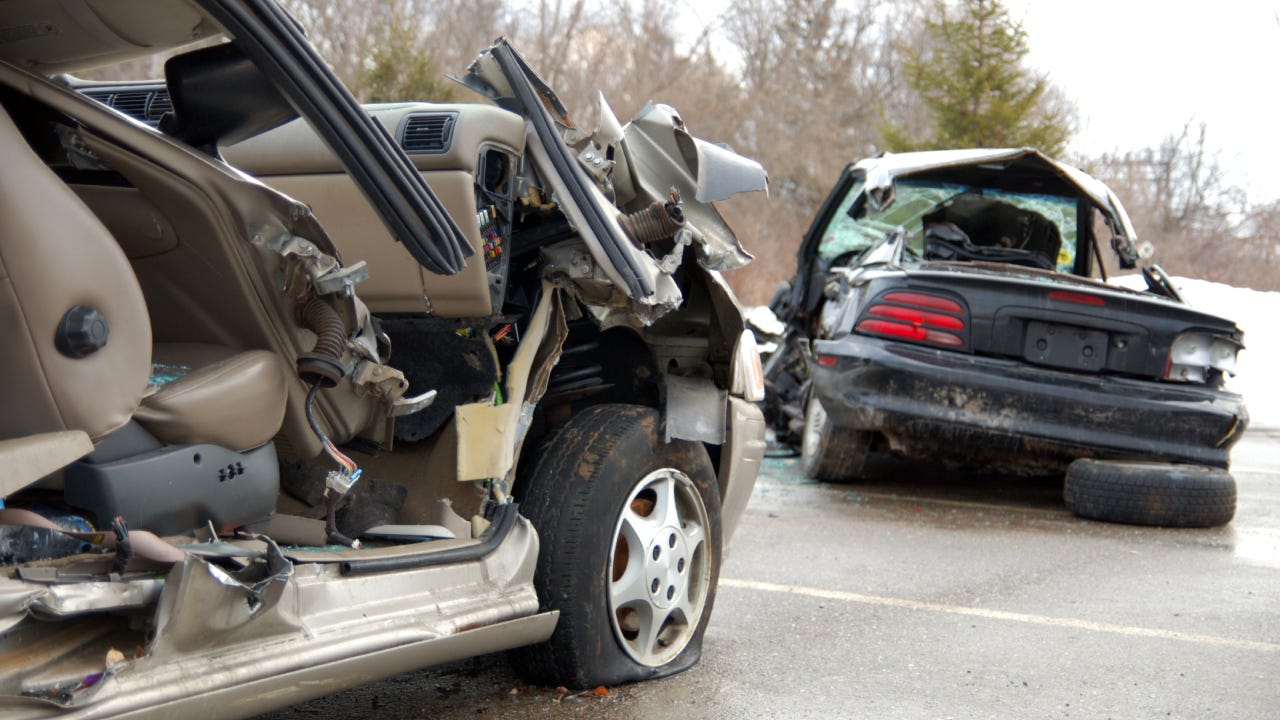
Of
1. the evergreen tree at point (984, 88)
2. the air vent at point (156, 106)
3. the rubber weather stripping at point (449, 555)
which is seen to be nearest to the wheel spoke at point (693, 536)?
the rubber weather stripping at point (449, 555)

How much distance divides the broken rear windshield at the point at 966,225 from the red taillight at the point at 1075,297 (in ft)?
5.72

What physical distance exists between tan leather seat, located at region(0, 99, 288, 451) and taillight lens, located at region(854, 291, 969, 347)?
204 inches

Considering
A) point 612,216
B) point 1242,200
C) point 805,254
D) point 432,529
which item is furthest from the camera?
point 1242,200

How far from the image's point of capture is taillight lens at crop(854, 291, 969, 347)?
695cm

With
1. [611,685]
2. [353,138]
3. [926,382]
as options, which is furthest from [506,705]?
[926,382]

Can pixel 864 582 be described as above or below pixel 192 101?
below

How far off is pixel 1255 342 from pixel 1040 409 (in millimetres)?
9360

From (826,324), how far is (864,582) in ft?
8.94

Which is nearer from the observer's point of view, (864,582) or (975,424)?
(864,582)

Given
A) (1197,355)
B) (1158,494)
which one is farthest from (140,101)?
(1197,355)

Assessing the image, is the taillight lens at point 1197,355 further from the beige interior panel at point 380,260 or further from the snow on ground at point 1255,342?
the beige interior panel at point 380,260

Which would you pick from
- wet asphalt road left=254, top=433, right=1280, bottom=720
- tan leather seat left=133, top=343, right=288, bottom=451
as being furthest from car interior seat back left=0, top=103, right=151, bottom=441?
wet asphalt road left=254, top=433, right=1280, bottom=720

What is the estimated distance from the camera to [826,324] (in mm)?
7828

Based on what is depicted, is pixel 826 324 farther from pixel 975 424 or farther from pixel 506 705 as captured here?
pixel 506 705
